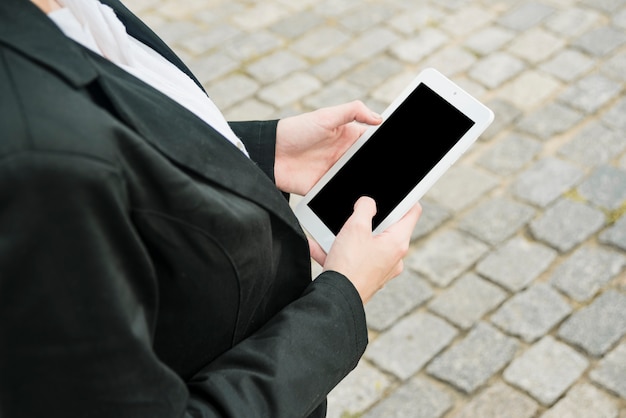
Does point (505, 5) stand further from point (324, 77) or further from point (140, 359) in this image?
point (140, 359)

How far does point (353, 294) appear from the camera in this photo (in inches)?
64.8

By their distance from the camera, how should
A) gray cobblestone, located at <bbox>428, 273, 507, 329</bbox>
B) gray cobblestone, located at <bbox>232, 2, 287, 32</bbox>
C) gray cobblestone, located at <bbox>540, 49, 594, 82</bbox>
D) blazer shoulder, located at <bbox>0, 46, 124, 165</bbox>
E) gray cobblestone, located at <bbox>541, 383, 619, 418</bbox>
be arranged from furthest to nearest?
gray cobblestone, located at <bbox>232, 2, 287, 32</bbox>
gray cobblestone, located at <bbox>540, 49, 594, 82</bbox>
gray cobblestone, located at <bbox>428, 273, 507, 329</bbox>
gray cobblestone, located at <bbox>541, 383, 619, 418</bbox>
blazer shoulder, located at <bbox>0, 46, 124, 165</bbox>

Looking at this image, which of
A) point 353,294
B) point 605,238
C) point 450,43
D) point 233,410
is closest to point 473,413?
point 605,238

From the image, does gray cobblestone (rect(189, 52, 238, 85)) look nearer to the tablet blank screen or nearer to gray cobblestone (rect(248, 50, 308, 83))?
gray cobblestone (rect(248, 50, 308, 83))

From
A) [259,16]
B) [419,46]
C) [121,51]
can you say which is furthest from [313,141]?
[259,16]

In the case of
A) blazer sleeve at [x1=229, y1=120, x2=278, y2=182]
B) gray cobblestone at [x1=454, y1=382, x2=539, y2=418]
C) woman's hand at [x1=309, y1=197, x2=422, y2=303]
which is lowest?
gray cobblestone at [x1=454, y1=382, x2=539, y2=418]

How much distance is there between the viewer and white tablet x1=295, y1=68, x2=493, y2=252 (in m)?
1.99

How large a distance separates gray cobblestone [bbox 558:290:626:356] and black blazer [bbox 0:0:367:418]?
6.79ft

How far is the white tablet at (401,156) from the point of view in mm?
1987

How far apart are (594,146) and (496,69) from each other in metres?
0.85

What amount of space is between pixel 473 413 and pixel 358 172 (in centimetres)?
149

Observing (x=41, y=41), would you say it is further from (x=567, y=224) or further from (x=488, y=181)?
(x=488, y=181)

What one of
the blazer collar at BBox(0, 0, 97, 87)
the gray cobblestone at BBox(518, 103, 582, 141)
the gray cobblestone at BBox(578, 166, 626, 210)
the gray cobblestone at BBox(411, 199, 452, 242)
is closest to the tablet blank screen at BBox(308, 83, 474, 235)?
the blazer collar at BBox(0, 0, 97, 87)

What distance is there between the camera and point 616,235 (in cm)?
384
